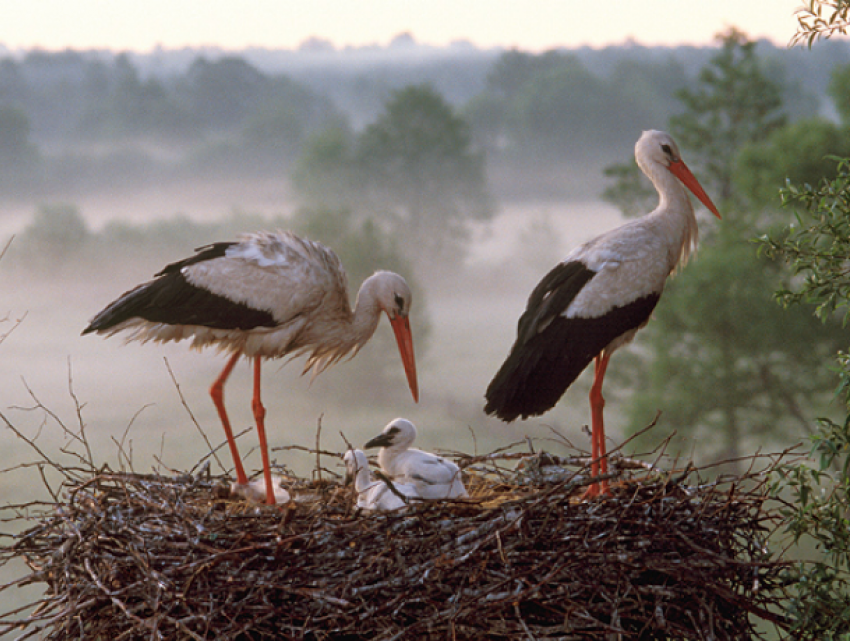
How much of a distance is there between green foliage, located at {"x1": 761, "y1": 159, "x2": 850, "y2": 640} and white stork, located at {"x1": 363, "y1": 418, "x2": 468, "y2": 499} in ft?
4.18

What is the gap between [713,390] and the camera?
9.16m

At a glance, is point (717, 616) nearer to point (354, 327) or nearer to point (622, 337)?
point (622, 337)

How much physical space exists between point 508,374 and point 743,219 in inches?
242

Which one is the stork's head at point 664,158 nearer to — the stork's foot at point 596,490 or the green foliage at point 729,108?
the stork's foot at point 596,490

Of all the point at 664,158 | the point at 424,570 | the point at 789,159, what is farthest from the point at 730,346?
the point at 424,570

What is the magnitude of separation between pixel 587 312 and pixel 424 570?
1.39 metres

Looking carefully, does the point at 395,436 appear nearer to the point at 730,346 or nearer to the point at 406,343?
the point at 406,343

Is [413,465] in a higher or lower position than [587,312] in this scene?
lower

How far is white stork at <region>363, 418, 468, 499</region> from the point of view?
376 cm

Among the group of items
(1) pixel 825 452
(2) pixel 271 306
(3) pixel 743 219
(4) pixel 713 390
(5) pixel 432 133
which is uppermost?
(5) pixel 432 133

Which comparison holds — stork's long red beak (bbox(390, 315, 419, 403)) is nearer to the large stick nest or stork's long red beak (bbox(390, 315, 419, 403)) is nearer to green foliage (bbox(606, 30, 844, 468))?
the large stick nest

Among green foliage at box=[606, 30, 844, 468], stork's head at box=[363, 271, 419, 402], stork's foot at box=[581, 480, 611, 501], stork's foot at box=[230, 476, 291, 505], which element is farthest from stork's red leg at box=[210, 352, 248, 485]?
green foliage at box=[606, 30, 844, 468]

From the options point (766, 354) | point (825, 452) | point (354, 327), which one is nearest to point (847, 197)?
point (825, 452)

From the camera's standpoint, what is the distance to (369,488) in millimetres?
3803
